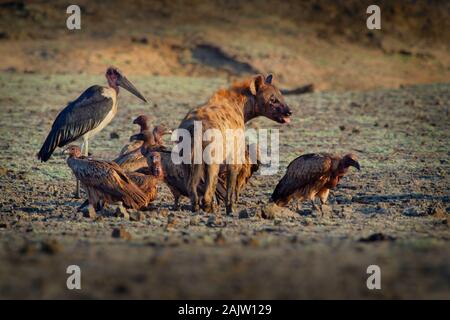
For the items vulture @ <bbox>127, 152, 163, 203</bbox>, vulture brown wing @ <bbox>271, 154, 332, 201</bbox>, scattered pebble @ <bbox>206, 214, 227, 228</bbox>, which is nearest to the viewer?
scattered pebble @ <bbox>206, 214, 227, 228</bbox>

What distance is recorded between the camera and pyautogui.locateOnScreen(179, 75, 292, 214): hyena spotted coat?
11.0 metres

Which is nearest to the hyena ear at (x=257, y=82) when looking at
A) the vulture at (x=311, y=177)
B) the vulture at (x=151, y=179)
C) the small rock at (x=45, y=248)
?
the vulture at (x=311, y=177)

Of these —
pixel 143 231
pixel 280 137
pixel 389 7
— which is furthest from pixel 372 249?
pixel 389 7

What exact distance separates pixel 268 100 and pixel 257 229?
2.51 meters

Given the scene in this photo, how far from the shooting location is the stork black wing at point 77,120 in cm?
1357

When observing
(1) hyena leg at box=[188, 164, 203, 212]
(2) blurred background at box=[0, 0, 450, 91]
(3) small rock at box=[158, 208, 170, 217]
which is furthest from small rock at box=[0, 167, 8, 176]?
(2) blurred background at box=[0, 0, 450, 91]

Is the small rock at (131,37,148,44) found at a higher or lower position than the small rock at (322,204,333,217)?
higher

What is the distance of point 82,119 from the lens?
13758 mm

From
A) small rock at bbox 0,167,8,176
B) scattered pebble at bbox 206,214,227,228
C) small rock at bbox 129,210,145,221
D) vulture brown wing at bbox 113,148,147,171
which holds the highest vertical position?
vulture brown wing at bbox 113,148,147,171

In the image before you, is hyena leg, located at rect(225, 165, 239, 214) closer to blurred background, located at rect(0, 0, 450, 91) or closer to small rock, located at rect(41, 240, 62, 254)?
small rock, located at rect(41, 240, 62, 254)

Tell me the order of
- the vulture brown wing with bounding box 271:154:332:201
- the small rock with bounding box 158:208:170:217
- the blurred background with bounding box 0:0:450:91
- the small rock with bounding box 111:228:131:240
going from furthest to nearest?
the blurred background with bounding box 0:0:450:91 → the vulture brown wing with bounding box 271:154:332:201 → the small rock with bounding box 158:208:170:217 → the small rock with bounding box 111:228:131:240

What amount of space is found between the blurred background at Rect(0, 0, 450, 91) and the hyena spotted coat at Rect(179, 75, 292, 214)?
10081mm

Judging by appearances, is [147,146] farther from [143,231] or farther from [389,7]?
[389,7]
